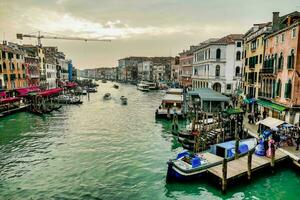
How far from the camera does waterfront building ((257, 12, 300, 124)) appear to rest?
22.1 meters

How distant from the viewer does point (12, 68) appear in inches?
1943

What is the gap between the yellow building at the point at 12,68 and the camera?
46022 mm

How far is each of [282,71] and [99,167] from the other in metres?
18.7

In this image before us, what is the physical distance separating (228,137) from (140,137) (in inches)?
361

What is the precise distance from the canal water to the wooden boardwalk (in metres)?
0.86

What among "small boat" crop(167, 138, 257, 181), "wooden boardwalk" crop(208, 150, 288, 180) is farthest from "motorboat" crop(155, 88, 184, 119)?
"wooden boardwalk" crop(208, 150, 288, 180)

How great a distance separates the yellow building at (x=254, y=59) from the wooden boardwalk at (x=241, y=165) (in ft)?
50.9

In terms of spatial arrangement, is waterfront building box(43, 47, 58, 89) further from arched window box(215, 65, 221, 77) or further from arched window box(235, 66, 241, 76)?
arched window box(235, 66, 241, 76)

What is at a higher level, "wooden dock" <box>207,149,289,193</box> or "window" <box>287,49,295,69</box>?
"window" <box>287,49,295,69</box>

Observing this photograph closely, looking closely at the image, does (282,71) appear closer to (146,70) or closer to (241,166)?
(241,166)

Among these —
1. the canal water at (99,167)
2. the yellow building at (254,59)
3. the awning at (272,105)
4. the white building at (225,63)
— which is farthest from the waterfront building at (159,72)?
the awning at (272,105)

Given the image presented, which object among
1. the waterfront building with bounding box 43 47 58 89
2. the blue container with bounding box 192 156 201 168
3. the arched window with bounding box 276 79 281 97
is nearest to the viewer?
the blue container with bounding box 192 156 201 168

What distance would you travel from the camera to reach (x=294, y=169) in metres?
17.9

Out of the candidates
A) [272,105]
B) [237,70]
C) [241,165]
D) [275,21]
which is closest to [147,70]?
[237,70]
